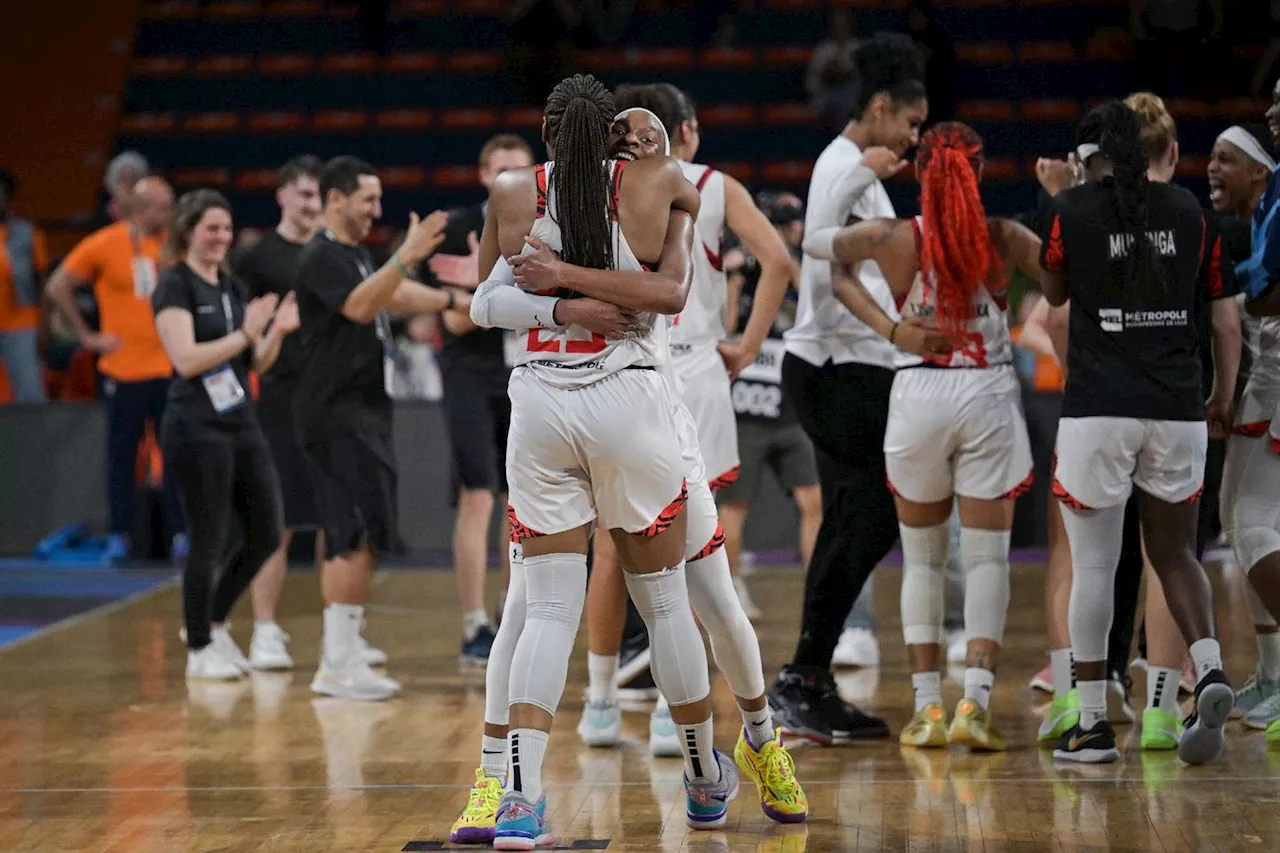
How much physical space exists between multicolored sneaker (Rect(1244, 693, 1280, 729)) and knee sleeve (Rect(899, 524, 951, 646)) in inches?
35.9

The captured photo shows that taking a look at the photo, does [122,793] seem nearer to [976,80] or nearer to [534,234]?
[534,234]

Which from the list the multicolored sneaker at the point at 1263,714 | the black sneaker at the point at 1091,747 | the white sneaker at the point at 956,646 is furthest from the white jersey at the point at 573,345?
the white sneaker at the point at 956,646

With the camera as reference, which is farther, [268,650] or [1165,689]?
[268,650]

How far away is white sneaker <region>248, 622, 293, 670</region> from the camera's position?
6.25m

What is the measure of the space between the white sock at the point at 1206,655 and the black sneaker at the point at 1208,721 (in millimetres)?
28

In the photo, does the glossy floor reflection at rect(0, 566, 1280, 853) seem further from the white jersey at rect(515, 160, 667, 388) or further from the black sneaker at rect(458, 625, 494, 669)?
the white jersey at rect(515, 160, 667, 388)

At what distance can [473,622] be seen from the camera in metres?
6.32

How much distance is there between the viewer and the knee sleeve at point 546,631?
→ 349 cm

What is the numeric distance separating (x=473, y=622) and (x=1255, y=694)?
2.77 metres

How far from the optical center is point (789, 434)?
22.0 ft

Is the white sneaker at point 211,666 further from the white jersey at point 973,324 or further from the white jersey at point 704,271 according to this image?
the white jersey at point 973,324

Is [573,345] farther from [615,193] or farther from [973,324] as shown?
[973,324]

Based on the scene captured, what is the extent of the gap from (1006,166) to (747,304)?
21.9 feet

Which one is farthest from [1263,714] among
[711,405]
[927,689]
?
[711,405]
